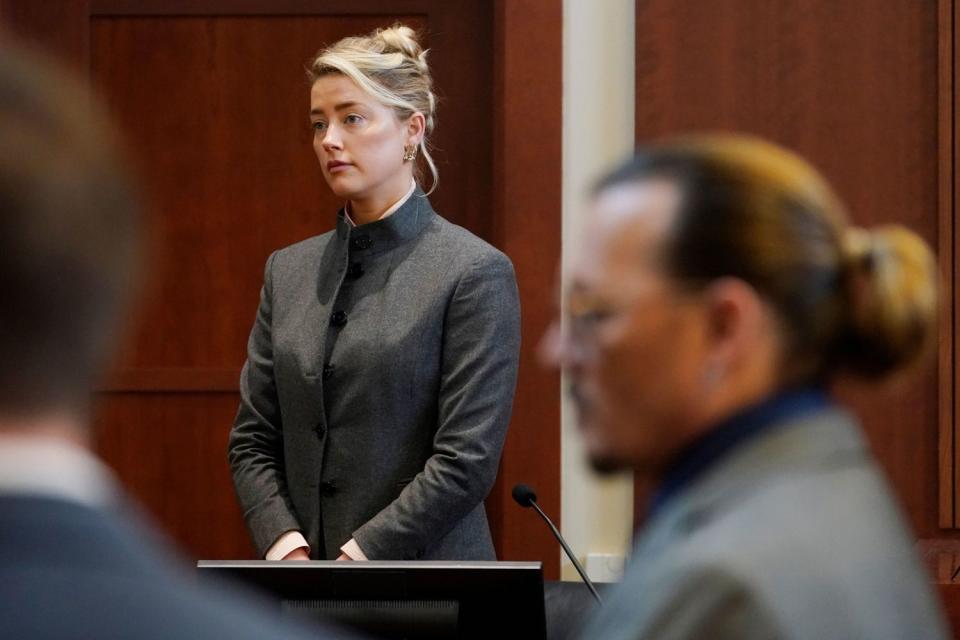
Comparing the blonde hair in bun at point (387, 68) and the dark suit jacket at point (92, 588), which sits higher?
the blonde hair in bun at point (387, 68)

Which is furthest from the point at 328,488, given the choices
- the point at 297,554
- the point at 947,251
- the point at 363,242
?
the point at 947,251

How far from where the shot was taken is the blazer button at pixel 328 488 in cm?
236

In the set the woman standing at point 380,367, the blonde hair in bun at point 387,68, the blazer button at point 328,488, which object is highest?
the blonde hair in bun at point 387,68

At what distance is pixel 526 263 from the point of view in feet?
11.3

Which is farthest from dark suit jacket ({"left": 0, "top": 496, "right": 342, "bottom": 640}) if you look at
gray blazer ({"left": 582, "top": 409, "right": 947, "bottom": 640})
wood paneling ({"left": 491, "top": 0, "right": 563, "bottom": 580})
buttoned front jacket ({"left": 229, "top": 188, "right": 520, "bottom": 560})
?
wood paneling ({"left": 491, "top": 0, "right": 563, "bottom": 580})

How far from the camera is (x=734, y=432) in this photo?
3.23 ft

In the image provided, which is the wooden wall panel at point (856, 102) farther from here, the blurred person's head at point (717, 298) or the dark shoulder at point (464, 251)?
the blurred person's head at point (717, 298)

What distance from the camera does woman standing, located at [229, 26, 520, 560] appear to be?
229cm

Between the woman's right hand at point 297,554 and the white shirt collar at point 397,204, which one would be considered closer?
the woman's right hand at point 297,554

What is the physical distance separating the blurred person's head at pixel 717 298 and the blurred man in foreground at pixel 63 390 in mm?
503

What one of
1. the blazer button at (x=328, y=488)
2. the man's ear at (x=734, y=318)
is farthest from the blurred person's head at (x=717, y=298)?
the blazer button at (x=328, y=488)

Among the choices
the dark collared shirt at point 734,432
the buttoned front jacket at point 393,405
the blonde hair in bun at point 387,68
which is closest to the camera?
the dark collared shirt at point 734,432

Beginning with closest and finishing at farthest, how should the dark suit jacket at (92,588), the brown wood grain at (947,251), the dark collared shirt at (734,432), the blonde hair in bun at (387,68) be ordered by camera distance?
1. the dark suit jacket at (92,588)
2. the dark collared shirt at (734,432)
3. the blonde hair in bun at (387,68)
4. the brown wood grain at (947,251)

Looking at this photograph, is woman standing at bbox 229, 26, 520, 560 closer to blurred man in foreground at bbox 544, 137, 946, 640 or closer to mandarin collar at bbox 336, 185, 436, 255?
mandarin collar at bbox 336, 185, 436, 255
